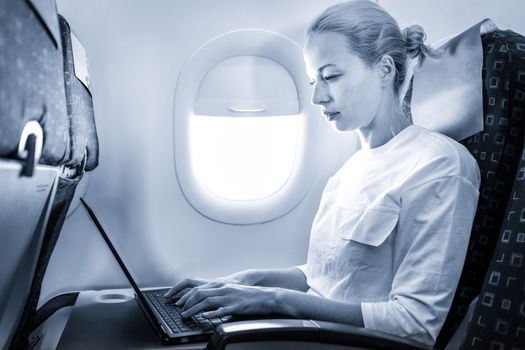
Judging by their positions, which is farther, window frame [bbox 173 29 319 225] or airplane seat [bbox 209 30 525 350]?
window frame [bbox 173 29 319 225]

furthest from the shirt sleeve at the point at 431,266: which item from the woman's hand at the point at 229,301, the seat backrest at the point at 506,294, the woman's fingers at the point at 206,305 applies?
the woman's fingers at the point at 206,305

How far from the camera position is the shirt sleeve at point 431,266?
1.13 metres

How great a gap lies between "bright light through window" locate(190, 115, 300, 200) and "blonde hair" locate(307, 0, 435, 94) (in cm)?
55

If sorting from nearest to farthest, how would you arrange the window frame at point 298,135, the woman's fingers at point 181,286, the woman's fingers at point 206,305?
the woman's fingers at point 206,305 → the woman's fingers at point 181,286 → the window frame at point 298,135

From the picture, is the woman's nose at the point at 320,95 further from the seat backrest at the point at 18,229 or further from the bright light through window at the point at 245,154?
the seat backrest at the point at 18,229

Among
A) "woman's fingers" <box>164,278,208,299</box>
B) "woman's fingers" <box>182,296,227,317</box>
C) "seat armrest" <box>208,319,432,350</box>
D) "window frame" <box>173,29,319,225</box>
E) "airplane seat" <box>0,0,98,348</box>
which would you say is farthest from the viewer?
"window frame" <box>173,29,319,225</box>

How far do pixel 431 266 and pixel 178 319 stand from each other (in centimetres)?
63

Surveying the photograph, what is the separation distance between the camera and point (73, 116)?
96 cm

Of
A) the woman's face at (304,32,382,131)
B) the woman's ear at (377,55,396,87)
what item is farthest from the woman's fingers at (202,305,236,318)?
the woman's ear at (377,55,396,87)

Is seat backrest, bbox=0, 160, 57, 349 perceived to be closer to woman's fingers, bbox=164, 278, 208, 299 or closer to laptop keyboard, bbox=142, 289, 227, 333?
laptop keyboard, bbox=142, 289, 227, 333

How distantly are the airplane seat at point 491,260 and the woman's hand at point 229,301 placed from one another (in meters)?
0.27

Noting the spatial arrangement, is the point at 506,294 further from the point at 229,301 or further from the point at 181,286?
the point at 181,286

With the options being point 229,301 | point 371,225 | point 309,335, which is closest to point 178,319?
point 229,301

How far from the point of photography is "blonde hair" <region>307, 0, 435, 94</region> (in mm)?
1451
